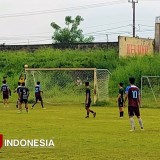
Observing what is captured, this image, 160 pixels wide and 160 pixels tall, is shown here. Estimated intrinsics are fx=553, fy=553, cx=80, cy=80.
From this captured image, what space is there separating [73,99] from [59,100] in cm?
117

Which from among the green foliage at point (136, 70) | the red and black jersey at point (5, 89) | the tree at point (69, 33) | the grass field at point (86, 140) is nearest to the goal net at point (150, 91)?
the green foliage at point (136, 70)

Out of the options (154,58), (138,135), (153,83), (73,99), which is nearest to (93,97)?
(73,99)

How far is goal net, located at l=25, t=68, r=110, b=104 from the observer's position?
41.7 meters

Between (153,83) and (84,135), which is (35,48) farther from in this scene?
(84,135)

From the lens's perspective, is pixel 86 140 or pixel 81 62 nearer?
pixel 86 140

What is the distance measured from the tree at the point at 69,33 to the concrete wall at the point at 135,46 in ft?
94.9

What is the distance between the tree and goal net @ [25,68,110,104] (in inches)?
1486

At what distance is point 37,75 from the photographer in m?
45.2

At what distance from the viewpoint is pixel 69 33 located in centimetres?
8575

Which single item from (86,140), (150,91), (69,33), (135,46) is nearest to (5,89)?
(150,91)

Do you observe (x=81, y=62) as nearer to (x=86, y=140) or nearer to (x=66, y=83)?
(x=66, y=83)

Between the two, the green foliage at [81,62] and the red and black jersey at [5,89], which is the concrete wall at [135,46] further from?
the red and black jersey at [5,89]

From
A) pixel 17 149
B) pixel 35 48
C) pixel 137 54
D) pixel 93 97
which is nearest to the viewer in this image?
pixel 17 149

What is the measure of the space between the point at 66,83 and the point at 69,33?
4168 cm
